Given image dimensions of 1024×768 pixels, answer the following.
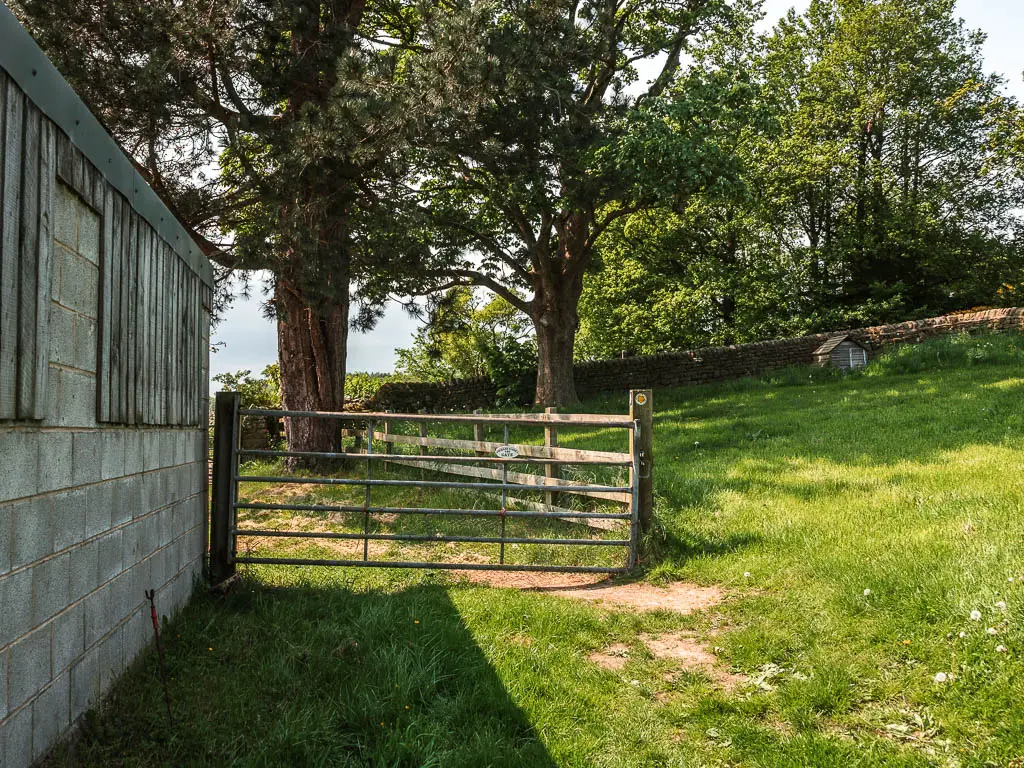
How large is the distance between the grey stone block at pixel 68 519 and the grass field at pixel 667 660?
790 mm

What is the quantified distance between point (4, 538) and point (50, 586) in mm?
471

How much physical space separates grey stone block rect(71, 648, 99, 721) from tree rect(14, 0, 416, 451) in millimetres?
6775

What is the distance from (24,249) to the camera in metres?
2.51

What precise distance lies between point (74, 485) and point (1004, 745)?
3944 millimetres

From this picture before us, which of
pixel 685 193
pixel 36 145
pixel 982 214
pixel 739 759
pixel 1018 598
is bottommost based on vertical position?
pixel 739 759

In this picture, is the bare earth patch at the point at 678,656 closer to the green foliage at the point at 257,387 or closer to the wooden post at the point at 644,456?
the wooden post at the point at 644,456

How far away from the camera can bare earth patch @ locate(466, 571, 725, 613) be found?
5.10 m

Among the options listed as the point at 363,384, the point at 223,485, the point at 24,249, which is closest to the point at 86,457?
the point at 24,249

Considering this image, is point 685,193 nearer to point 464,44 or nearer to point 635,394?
point 464,44

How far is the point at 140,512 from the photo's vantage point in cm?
387

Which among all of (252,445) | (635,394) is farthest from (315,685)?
(252,445)

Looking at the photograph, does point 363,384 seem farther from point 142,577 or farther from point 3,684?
point 3,684

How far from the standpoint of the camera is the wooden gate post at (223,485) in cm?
543

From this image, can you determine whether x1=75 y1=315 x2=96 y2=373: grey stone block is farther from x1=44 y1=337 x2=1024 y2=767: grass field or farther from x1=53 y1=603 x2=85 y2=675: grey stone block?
x1=44 y1=337 x2=1024 y2=767: grass field
